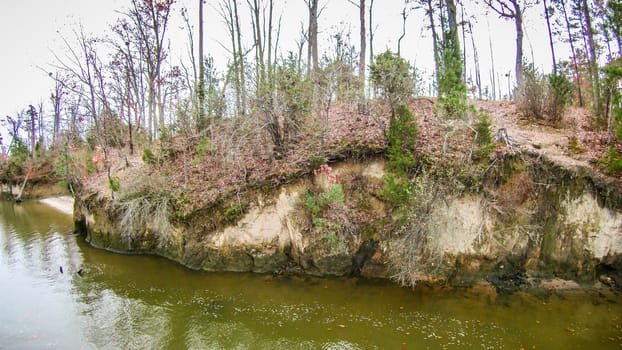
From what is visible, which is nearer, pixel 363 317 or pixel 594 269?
pixel 363 317

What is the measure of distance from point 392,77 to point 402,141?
6.64ft

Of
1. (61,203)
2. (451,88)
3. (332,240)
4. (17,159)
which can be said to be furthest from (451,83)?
(17,159)

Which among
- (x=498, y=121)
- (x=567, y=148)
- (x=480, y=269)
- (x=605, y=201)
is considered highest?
(x=498, y=121)

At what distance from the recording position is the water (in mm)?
7285

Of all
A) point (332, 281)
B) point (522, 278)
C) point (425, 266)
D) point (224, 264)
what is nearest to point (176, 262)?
point (224, 264)

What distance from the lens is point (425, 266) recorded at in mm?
9578

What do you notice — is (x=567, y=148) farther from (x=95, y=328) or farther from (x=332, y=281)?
(x=95, y=328)

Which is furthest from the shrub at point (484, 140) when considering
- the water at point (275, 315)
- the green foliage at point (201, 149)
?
the green foliage at point (201, 149)

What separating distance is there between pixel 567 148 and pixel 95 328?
14072mm

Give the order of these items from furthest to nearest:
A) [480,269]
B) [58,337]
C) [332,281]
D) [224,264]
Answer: [224,264] → [332,281] → [480,269] → [58,337]

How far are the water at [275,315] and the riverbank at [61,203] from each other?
14571 mm

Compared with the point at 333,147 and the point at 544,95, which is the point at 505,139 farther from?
the point at 333,147

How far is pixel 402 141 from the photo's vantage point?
33.9 ft

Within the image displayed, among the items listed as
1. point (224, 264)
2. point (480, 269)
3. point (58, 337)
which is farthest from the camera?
point (224, 264)
